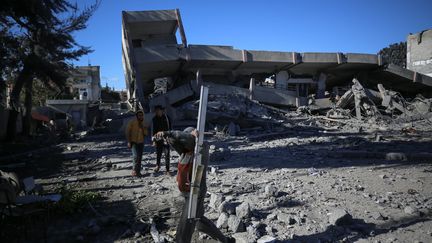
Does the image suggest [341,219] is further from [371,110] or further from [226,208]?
[371,110]

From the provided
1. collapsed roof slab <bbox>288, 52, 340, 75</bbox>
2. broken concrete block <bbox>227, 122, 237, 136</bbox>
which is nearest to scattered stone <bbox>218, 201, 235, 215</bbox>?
broken concrete block <bbox>227, 122, 237, 136</bbox>

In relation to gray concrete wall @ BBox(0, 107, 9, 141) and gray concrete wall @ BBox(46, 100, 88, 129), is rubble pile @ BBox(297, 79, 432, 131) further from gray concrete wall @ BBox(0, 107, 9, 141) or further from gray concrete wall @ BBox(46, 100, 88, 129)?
gray concrete wall @ BBox(46, 100, 88, 129)

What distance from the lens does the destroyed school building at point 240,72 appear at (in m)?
18.9

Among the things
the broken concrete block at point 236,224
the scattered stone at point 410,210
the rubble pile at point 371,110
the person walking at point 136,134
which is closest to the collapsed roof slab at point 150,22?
the rubble pile at point 371,110

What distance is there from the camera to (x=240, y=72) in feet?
74.5

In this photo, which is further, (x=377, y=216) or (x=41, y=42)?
(x=41, y=42)

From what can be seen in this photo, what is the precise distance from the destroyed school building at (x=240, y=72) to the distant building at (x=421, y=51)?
13.9 ft

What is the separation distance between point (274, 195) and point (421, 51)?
100 feet

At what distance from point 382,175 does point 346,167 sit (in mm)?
1122

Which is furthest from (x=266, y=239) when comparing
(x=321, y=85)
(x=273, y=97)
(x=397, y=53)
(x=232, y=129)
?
(x=397, y=53)

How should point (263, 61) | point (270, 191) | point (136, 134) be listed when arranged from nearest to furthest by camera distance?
point (270, 191) < point (136, 134) < point (263, 61)

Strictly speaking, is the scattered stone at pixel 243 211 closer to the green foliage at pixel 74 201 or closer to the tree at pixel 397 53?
the green foliage at pixel 74 201

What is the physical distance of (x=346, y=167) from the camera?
7633mm

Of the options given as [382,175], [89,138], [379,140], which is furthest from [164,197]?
[89,138]
